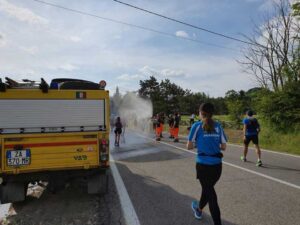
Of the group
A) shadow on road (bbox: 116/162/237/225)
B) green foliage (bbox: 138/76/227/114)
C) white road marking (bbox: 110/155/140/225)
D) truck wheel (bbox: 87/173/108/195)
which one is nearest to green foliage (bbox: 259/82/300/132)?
shadow on road (bbox: 116/162/237/225)

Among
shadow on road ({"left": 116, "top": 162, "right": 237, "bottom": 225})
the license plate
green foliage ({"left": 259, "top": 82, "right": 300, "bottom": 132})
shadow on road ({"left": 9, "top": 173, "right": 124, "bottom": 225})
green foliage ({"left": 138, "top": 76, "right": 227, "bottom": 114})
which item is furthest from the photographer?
green foliage ({"left": 138, "top": 76, "right": 227, "bottom": 114})

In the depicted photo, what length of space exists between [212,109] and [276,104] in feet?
45.7

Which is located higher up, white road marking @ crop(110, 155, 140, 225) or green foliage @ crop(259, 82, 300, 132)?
green foliage @ crop(259, 82, 300, 132)

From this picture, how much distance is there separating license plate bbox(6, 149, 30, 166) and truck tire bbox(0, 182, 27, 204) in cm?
60

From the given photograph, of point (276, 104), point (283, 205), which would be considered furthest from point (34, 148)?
point (276, 104)

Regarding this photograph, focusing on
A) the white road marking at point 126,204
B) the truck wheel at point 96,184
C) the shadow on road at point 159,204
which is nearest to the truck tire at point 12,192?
the truck wheel at point 96,184

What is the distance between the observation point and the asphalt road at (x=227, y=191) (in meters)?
4.95

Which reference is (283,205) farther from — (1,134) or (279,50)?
(279,50)

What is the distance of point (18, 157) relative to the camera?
18.4 feet

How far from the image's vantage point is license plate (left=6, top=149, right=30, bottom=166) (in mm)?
5578

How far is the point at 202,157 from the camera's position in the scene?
449cm

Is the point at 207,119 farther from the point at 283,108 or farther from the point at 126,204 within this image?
the point at 283,108

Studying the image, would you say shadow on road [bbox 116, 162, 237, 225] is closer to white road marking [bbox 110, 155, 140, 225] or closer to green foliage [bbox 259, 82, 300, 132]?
white road marking [bbox 110, 155, 140, 225]

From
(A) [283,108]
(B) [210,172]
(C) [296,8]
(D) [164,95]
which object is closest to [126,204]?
(B) [210,172]
